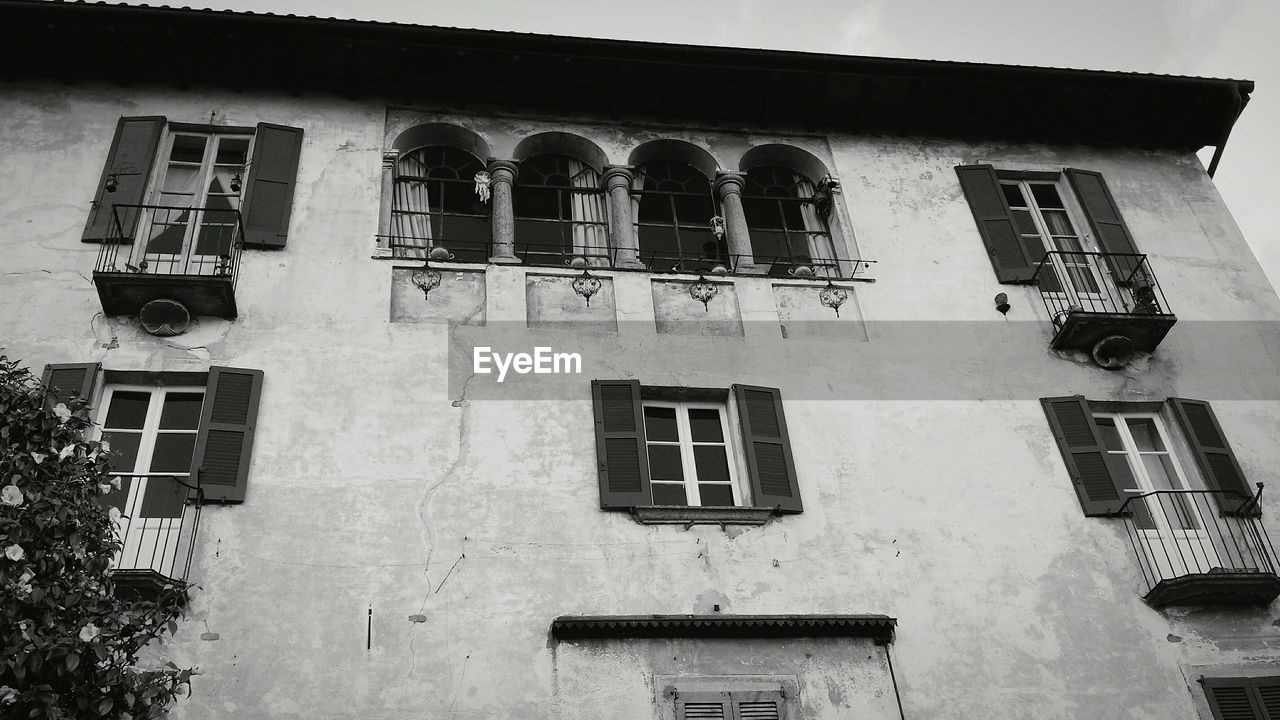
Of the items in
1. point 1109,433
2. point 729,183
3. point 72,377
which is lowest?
point 1109,433

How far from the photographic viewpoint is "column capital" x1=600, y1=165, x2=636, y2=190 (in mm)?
13688

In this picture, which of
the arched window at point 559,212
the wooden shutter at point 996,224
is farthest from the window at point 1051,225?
the arched window at point 559,212

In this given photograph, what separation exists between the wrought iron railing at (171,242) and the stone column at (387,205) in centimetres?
141

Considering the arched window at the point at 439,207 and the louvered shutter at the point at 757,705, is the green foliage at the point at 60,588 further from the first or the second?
the arched window at the point at 439,207

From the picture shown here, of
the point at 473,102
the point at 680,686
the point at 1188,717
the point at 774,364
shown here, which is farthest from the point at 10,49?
the point at 1188,717

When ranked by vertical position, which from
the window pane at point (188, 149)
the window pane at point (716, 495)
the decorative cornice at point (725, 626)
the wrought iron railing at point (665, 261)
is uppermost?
the window pane at point (188, 149)

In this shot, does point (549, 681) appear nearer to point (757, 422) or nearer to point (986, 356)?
point (757, 422)

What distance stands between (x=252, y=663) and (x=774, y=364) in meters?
5.63

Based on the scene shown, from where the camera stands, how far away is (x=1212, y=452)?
1189 cm

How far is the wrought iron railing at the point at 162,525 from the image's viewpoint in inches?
380

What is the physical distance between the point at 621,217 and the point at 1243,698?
765cm

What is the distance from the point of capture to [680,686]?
9570 mm

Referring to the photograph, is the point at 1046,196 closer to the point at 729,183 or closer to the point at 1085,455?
the point at 729,183

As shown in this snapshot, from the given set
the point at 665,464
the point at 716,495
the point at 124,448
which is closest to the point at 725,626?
the point at 716,495
